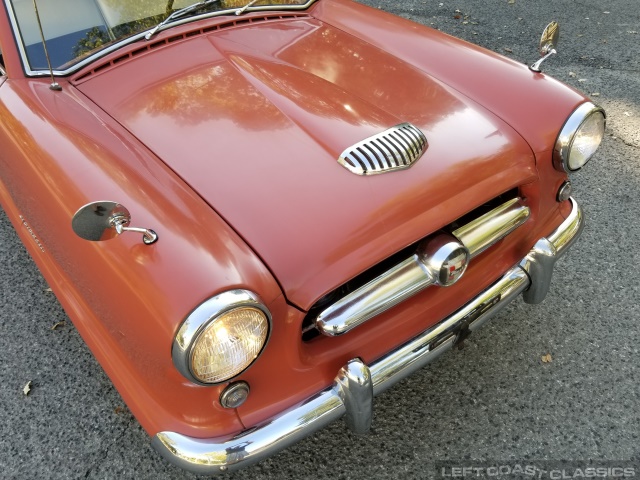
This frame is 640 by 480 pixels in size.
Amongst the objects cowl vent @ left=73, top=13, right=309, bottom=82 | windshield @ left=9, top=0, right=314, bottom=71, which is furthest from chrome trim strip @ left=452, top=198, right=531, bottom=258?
windshield @ left=9, top=0, right=314, bottom=71

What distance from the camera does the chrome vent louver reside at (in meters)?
1.61

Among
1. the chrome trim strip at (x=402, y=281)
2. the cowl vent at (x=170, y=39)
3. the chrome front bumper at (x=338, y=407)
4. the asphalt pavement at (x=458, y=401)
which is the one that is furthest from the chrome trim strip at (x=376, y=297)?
the cowl vent at (x=170, y=39)

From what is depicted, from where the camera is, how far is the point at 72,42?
211 cm

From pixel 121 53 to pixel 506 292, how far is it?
5.39ft

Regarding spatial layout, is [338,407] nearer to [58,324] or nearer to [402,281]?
[402,281]

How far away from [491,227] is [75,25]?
1715 mm

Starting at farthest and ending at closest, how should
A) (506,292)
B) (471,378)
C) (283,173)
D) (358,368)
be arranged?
(471,378), (506,292), (283,173), (358,368)

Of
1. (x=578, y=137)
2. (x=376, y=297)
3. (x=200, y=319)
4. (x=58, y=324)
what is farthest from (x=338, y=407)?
(x=58, y=324)

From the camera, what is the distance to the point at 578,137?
6.32 feet

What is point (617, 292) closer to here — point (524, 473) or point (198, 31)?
point (524, 473)

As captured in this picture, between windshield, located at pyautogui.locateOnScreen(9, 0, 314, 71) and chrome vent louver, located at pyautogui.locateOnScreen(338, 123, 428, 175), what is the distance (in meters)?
1.12

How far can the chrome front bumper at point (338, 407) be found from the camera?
4.62 feet

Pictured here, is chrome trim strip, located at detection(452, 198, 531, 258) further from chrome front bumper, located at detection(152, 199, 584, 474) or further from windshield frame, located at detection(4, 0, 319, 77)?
windshield frame, located at detection(4, 0, 319, 77)

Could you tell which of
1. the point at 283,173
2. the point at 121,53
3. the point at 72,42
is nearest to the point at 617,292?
the point at 283,173
